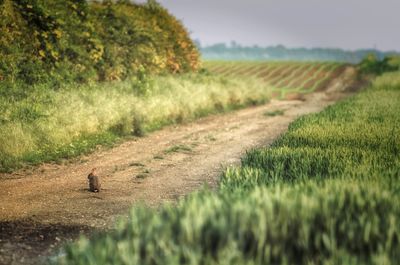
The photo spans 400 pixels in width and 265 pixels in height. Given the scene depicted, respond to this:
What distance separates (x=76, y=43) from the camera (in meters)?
16.7

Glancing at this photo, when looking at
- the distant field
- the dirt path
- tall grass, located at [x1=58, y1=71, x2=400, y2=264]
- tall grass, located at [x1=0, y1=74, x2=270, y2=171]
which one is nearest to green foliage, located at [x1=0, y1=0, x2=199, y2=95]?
tall grass, located at [x1=0, y1=74, x2=270, y2=171]

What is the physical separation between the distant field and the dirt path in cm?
3202

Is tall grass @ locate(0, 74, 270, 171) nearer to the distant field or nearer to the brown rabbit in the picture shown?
the brown rabbit

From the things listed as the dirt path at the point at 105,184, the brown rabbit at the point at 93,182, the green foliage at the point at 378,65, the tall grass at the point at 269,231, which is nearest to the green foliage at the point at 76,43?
the dirt path at the point at 105,184

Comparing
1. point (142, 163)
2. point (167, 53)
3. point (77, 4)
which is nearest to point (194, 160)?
point (142, 163)

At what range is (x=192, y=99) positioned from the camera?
753 inches

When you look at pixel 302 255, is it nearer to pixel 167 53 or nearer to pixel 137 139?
pixel 137 139

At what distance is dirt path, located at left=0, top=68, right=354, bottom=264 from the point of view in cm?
577

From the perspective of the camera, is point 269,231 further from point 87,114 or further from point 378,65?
point 378,65

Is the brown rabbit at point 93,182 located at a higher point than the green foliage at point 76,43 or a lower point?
lower

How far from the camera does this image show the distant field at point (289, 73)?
4756 cm

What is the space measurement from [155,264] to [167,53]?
70.4 feet

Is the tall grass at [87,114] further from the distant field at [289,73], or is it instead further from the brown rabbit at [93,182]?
the distant field at [289,73]

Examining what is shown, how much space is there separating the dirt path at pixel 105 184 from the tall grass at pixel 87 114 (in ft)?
2.18
